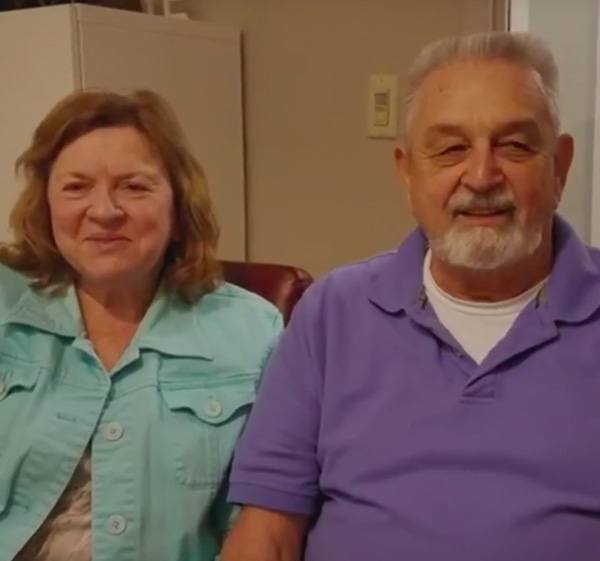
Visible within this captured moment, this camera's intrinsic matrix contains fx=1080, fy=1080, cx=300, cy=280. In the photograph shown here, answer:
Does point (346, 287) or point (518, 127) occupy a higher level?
point (518, 127)

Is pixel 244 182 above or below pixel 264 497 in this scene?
above

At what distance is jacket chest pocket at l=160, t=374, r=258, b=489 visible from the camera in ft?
5.04

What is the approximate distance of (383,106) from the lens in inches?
94.6

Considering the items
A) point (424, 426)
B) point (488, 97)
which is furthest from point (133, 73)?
point (424, 426)

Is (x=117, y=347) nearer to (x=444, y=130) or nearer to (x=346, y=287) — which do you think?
(x=346, y=287)

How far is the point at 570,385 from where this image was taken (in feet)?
4.49

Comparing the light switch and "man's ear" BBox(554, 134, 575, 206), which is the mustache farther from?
the light switch

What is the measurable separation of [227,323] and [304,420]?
0.23 metres

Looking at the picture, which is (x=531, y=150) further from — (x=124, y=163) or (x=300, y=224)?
(x=300, y=224)

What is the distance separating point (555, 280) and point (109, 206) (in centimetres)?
64

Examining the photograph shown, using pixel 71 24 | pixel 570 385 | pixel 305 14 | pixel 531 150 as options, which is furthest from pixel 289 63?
pixel 570 385

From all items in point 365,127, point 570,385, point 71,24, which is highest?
point 71,24

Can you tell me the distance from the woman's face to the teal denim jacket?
79 mm

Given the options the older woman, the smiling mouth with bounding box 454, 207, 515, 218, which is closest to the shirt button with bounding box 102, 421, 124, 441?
the older woman
